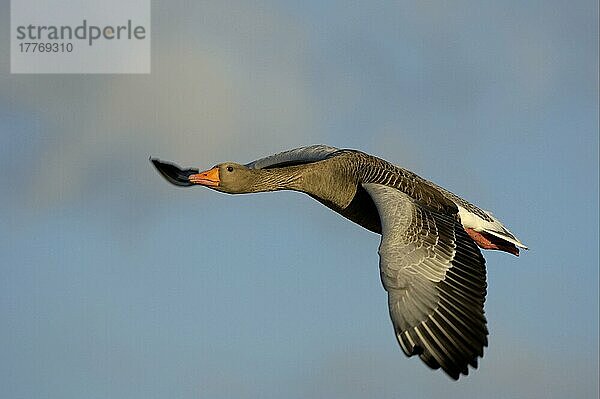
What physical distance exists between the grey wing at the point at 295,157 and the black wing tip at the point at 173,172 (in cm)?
146

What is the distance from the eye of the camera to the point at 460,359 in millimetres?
19047

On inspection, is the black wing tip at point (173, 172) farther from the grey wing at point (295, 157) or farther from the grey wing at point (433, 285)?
the grey wing at point (433, 285)

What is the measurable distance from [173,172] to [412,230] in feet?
26.8

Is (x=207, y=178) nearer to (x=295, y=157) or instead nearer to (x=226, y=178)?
(x=226, y=178)

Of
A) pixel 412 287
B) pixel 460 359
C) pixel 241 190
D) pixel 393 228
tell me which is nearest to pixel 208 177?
pixel 241 190

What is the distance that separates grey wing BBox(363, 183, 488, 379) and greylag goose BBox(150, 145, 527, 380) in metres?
0.02

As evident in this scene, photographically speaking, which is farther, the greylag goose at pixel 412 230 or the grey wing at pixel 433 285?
Answer: the greylag goose at pixel 412 230

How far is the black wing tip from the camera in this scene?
2784cm

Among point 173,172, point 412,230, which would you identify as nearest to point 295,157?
point 173,172

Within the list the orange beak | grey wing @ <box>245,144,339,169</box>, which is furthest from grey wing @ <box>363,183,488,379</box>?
grey wing @ <box>245,144,339,169</box>

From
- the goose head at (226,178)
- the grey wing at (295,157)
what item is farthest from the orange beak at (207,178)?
the grey wing at (295,157)

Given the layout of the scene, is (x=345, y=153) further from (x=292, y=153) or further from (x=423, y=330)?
(x=423, y=330)

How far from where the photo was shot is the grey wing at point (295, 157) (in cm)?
2786

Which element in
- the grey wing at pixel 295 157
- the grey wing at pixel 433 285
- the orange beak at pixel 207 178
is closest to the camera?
the grey wing at pixel 433 285
